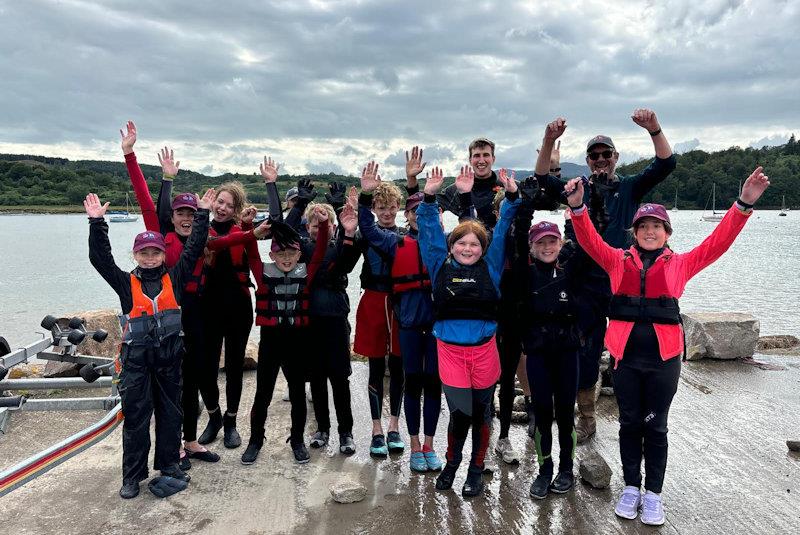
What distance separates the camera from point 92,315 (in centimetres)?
800

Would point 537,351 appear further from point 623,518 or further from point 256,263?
point 256,263

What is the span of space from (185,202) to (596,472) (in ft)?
12.9

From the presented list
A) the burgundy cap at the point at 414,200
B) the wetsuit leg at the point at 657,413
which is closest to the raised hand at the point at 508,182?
the burgundy cap at the point at 414,200

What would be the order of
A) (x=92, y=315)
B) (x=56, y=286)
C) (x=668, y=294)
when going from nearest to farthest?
(x=668, y=294) → (x=92, y=315) → (x=56, y=286)

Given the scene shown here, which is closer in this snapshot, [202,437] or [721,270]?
[202,437]

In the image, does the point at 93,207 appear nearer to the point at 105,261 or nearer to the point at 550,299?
the point at 105,261

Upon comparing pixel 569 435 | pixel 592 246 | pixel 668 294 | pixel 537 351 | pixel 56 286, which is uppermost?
pixel 592 246

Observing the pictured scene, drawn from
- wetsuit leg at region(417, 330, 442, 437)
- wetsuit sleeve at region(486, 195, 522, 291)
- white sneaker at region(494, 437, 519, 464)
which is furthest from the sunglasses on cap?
white sneaker at region(494, 437, 519, 464)

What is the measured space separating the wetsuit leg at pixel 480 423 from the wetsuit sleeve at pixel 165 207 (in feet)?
9.64

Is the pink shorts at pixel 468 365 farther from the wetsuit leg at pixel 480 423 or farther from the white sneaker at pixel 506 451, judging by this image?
the white sneaker at pixel 506 451

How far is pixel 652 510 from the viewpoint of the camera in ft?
12.2

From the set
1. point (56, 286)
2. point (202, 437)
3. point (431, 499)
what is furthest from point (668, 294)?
point (56, 286)

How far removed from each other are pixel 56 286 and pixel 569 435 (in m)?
26.7

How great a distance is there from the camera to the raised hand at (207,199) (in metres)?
4.46
